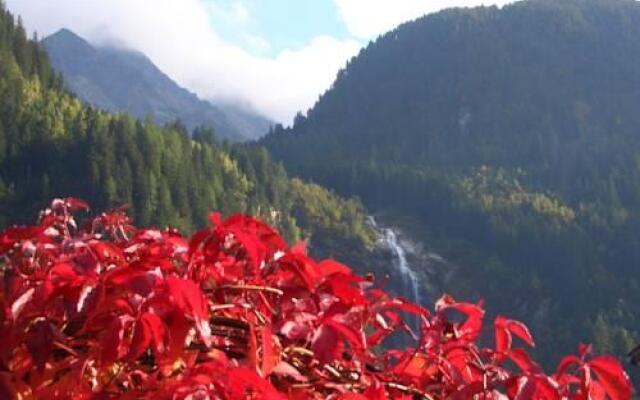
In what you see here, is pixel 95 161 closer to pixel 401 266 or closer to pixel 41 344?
pixel 401 266

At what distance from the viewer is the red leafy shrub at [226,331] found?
101cm

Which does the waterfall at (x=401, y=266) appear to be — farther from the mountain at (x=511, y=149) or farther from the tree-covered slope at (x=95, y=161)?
the mountain at (x=511, y=149)

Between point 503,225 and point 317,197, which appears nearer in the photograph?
point 317,197

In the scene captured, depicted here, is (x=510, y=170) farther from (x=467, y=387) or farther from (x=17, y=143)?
(x=467, y=387)

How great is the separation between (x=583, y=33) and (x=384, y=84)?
109ft

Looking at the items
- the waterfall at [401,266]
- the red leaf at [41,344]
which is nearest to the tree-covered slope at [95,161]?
the waterfall at [401,266]

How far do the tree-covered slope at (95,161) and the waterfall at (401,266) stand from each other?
4737 mm

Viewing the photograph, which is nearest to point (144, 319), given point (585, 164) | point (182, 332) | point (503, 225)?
point (182, 332)

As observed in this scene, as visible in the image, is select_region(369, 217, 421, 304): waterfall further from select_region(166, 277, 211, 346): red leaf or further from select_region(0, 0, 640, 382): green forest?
select_region(166, 277, 211, 346): red leaf

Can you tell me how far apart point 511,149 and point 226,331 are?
127 metres

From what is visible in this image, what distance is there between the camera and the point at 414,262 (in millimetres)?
83875

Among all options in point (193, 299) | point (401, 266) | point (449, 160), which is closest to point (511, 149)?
point (449, 160)

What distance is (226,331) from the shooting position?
1.20m

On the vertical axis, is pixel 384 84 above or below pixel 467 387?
above
